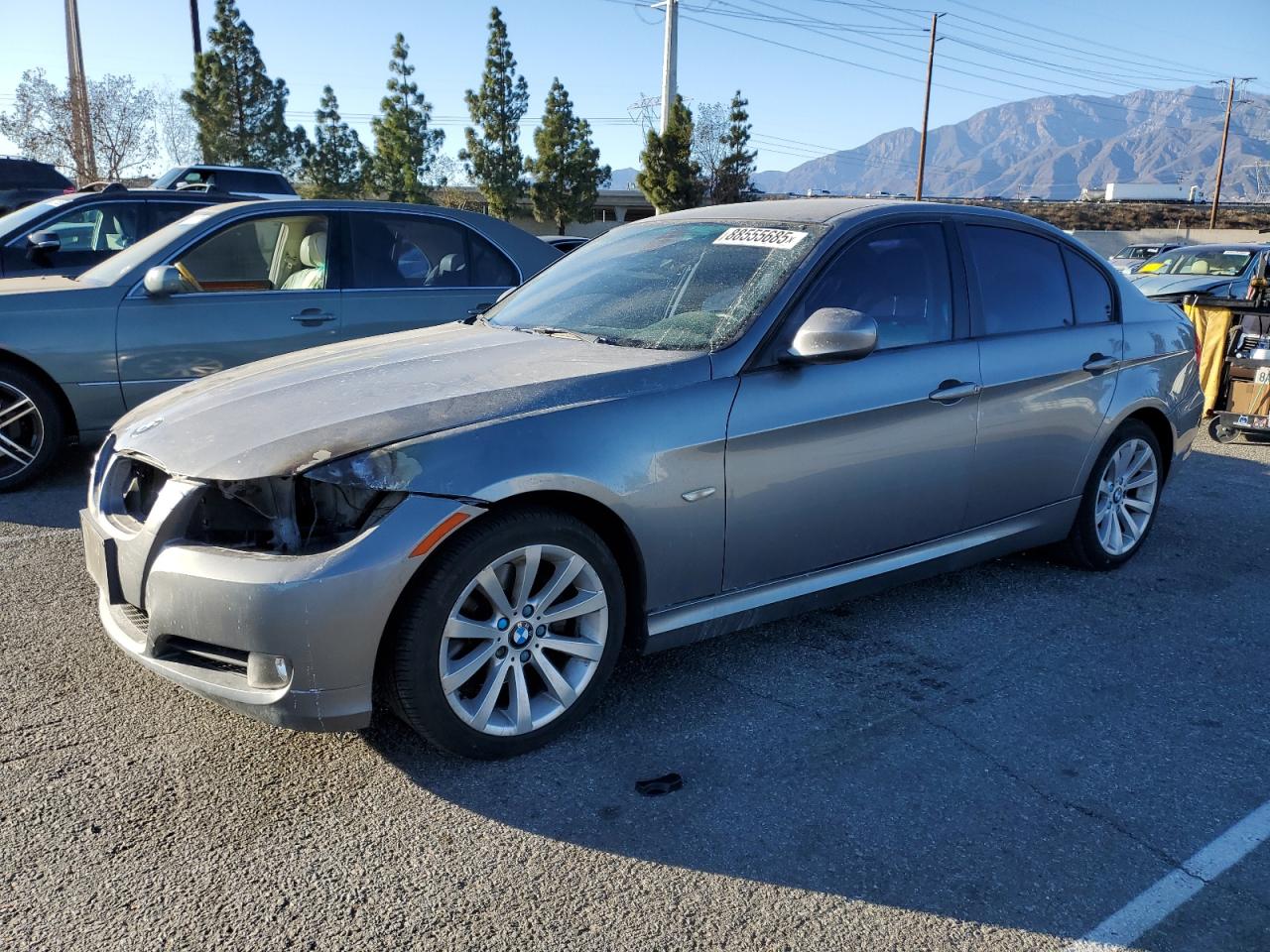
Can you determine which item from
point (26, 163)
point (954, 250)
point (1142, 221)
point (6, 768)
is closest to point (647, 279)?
point (954, 250)

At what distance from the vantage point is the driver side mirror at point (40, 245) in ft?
23.2

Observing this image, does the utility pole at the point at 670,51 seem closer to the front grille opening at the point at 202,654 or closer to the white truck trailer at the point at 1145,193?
the front grille opening at the point at 202,654

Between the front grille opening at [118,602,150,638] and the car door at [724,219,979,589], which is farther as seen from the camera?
the car door at [724,219,979,589]

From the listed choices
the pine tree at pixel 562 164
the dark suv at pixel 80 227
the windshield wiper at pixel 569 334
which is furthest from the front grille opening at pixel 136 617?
the pine tree at pixel 562 164

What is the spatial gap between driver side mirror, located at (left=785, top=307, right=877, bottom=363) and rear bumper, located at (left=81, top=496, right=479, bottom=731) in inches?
51.4

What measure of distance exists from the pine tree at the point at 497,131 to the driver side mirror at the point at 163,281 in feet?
159

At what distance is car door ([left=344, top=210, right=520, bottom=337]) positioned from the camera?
6324mm

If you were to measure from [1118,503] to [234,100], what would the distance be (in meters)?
43.4

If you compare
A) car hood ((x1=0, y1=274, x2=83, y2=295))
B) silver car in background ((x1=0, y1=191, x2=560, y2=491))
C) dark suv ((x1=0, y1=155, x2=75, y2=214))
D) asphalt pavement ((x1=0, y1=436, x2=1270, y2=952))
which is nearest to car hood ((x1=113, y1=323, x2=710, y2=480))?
asphalt pavement ((x1=0, y1=436, x2=1270, y2=952))

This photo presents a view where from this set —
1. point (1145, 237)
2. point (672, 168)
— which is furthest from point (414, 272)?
point (1145, 237)

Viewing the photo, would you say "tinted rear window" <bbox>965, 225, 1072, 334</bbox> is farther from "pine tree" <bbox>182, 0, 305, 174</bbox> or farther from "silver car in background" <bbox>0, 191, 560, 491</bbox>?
"pine tree" <bbox>182, 0, 305, 174</bbox>

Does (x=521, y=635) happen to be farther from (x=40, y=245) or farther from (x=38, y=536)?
(x=40, y=245)

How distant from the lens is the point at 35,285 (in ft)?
19.7

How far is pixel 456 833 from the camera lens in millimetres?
2623
